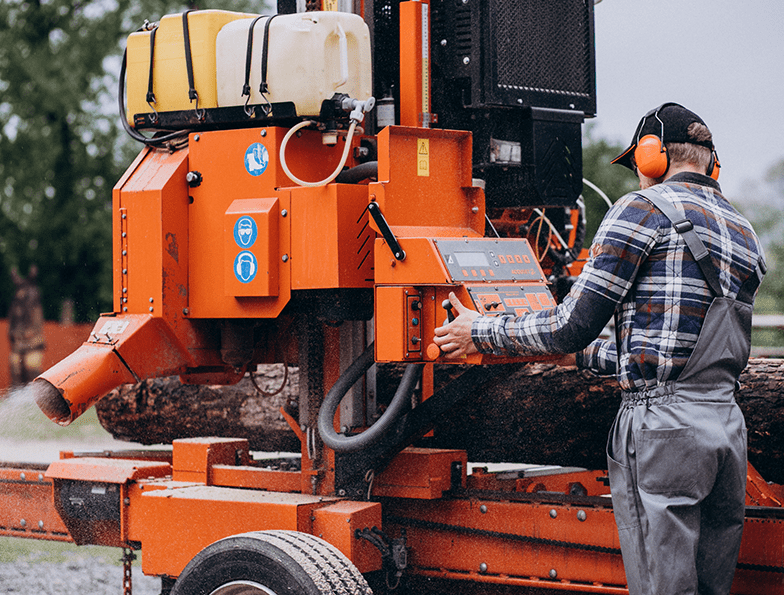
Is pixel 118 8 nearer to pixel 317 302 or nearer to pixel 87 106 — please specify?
pixel 87 106

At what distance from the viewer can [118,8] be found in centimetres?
1984

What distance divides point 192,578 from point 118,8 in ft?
58.0

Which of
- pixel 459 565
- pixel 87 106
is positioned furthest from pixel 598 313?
pixel 87 106

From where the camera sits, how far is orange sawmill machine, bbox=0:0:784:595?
13.4 ft

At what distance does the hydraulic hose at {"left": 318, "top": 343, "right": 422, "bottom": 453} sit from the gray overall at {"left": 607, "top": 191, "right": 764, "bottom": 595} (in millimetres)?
1122

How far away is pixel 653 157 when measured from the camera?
136 inches

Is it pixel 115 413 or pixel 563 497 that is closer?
pixel 563 497

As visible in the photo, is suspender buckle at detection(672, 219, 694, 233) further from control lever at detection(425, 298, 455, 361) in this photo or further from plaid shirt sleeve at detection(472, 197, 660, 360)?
control lever at detection(425, 298, 455, 361)

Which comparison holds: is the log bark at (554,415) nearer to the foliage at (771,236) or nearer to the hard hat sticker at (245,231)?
the hard hat sticker at (245,231)

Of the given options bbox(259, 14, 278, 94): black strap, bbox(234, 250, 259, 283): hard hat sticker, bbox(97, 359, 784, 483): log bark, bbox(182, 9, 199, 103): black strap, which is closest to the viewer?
bbox(259, 14, 278, 94): black strap

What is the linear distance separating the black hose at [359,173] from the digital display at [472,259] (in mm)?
578

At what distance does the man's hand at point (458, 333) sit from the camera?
12.4 feet

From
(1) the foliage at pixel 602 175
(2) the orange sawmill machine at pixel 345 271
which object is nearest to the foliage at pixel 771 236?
(1) the foliage at pixel 602 175

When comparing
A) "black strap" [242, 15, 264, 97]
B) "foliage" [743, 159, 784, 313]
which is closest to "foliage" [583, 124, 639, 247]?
"foliage" [743, 159, 784, 313]
